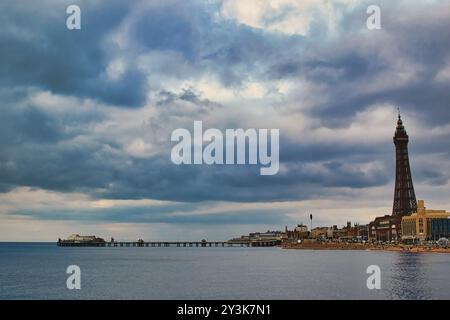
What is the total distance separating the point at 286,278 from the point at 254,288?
17353 millimetres

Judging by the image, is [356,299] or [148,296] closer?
[356,299]

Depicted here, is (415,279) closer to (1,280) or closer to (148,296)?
(148,296)

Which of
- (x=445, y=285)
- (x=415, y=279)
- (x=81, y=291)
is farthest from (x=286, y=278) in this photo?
(x=81, y=291)

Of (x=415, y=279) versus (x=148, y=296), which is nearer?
(x=148, y=296)

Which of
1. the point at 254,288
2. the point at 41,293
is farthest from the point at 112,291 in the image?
the point at 254,288

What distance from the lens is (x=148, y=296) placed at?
7131 centimetres

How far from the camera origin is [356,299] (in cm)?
6650
